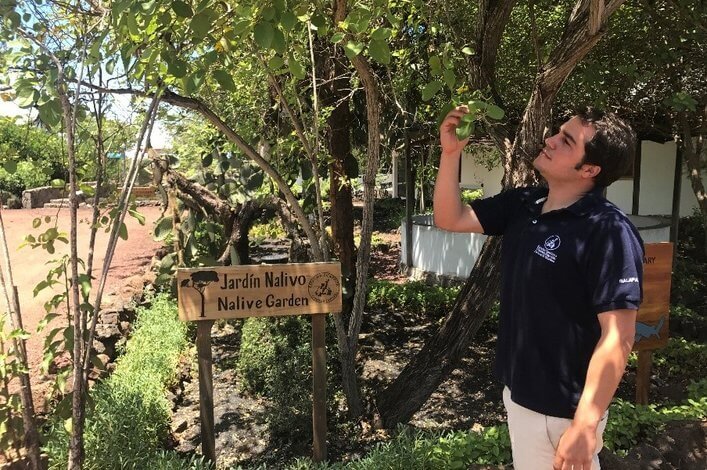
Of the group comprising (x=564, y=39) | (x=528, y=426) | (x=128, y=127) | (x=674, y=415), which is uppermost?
(x=564, y=39)

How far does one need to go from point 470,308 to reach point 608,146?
2.48 metres

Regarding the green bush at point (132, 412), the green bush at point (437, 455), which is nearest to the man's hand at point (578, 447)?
the green bush at point (437, 455)

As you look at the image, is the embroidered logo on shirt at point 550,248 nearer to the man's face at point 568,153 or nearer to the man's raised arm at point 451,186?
the man's face at point 568,153

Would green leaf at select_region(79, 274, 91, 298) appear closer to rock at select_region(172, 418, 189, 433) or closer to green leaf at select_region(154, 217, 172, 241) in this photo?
rock at select_region(172, 418, 189, 433)

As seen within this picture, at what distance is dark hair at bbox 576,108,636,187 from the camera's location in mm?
1691

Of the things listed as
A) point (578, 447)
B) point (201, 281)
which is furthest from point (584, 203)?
point (201, 281)

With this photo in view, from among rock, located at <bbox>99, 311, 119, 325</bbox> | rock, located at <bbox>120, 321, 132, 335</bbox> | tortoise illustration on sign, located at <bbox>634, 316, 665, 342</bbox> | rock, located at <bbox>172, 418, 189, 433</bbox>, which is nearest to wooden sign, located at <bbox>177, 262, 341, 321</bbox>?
rock, located at <bbox>172, 418, 189, 433</bbox>

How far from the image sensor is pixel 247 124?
5.46 m

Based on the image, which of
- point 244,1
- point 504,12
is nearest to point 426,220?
point 504,12

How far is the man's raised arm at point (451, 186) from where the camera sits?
79.1 inches

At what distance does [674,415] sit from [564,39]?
2369 millimetres

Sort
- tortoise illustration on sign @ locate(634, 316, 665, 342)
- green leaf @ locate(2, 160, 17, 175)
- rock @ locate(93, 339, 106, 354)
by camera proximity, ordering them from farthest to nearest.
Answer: rock @ locate(93, 339, 106, 354), tortoise illustration on sign @ locate(634, 316, 665, 342), green leaf @ locate(2, 160, 17, 175)

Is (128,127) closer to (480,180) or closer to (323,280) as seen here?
(323,280)

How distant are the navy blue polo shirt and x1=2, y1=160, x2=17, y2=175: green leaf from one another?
6.91 ft
